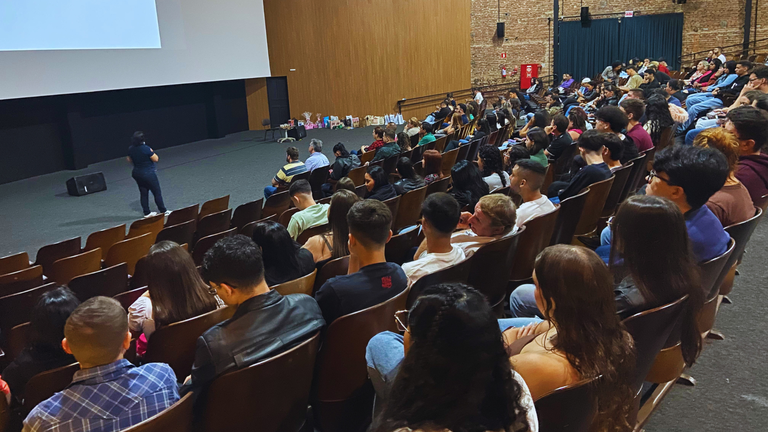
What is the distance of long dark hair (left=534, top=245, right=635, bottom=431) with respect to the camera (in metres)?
1.45

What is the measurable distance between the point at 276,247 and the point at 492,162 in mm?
2545

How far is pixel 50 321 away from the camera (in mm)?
2254

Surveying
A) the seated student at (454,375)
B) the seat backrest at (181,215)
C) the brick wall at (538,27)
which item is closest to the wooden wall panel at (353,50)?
the brick wall at (538,27)

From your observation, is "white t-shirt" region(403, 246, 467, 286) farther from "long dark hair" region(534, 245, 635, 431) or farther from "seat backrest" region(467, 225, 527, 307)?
"long dark hair" region(534, 245, 635, 431)

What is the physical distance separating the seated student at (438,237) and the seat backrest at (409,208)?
1.78 metres

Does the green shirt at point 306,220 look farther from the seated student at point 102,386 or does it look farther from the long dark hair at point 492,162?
the seated student at point 102,386

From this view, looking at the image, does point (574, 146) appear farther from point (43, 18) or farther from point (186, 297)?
point (43, 18)

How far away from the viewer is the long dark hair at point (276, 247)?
2852mm

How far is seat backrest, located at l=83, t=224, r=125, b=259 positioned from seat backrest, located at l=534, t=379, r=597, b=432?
4.49 m

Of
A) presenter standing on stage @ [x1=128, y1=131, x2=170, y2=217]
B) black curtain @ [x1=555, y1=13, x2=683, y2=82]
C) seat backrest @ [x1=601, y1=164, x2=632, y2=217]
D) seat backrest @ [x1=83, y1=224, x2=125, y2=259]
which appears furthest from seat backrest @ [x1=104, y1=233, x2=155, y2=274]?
black curtain @ [x1=555, y1=13, x2=683, y2=82]

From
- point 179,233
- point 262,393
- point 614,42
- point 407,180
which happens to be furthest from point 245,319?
point 614,42

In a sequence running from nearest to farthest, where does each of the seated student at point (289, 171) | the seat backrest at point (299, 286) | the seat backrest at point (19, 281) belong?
1. the seat backrest at point (299, 286)
2. the seat backrest at point (19, 281)
3. the seated student at point (289, 171)

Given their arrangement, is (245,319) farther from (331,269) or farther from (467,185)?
(467,185)

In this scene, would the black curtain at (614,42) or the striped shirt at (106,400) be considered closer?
the striped shirt at (106,400)
